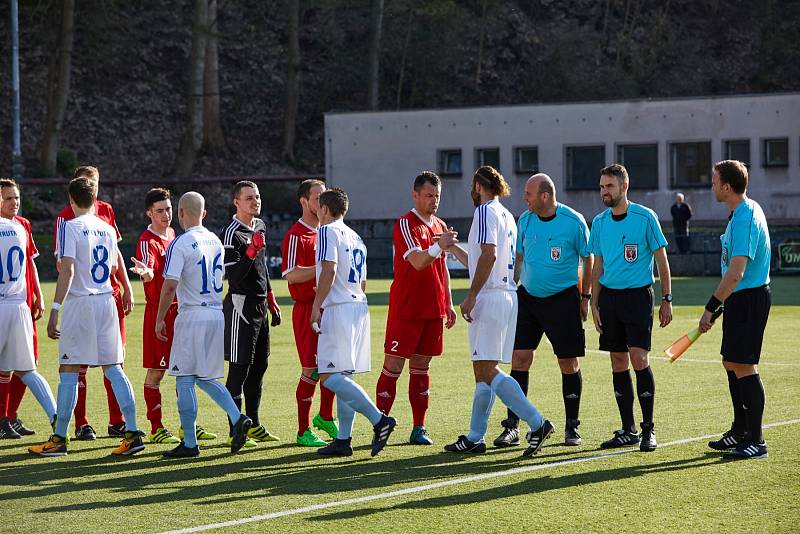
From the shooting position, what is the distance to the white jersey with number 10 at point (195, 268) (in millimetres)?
8898

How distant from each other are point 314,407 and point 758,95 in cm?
3408

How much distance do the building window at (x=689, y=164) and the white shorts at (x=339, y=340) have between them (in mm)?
35753

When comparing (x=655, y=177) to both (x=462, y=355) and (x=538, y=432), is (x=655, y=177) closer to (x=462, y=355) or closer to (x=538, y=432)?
(x=462, y=355)

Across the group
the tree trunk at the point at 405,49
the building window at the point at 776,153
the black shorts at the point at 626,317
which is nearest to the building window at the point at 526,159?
the building window at the point at 776,153

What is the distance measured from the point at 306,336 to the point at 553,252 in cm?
213

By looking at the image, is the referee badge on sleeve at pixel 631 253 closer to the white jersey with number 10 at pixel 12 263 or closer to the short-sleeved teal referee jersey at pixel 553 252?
the short-sleeved teal referee jersey at pixel 553 252

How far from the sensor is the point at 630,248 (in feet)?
30.1

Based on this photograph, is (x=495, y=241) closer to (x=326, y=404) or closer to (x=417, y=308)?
(x=417, y=308)

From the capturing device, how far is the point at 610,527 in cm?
673

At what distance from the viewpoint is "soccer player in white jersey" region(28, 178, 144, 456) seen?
9.21 metres

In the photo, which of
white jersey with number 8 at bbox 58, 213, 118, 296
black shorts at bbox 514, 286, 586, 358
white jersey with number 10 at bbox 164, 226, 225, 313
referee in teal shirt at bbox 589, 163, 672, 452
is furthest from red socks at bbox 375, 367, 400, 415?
white jersey with number 8 at bbox 58, 213, 118, 296

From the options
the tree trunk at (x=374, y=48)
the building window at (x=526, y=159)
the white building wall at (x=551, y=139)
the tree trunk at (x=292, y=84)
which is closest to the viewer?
the white building wall at (x=551, y=139)

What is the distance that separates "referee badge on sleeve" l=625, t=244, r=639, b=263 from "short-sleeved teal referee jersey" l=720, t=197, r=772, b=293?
0.68m

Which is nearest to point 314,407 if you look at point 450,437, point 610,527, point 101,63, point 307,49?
point 450,437
